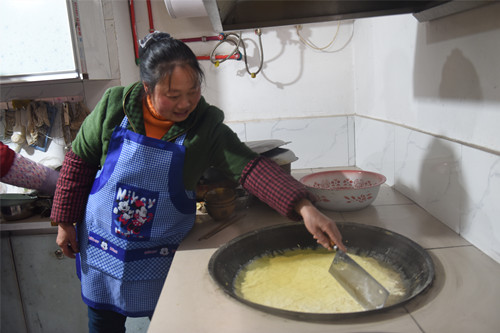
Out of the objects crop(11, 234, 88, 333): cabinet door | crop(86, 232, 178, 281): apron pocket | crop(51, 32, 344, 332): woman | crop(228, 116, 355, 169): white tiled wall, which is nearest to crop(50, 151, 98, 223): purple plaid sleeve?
crop(51, 32, 344, 332): woman

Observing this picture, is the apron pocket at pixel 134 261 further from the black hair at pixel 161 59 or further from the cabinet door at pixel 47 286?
the cabinet door at pixel 47 286

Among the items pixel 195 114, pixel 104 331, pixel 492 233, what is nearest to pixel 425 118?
pixel 492 233

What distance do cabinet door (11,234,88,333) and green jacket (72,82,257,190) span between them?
85cm

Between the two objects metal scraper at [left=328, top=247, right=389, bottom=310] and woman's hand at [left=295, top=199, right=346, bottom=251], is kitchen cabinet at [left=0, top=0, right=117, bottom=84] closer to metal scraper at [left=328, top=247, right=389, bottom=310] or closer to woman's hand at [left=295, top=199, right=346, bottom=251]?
woman's hand at [left=295, top=199, right=346, bottom=251]

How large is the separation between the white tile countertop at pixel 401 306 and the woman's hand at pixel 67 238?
458 millimetres

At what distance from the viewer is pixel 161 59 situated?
98cm

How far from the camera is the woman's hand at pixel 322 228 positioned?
35.8 inches

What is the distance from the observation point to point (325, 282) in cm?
89

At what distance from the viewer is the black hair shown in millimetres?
977

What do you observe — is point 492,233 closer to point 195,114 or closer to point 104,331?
point 195,114

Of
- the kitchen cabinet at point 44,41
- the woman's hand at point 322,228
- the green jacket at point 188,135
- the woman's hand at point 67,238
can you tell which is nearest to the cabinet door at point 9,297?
the woman's hand at point 67,238

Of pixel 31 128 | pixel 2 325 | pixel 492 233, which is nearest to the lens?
pixel 492 233

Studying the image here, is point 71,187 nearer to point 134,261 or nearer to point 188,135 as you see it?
point 134,261

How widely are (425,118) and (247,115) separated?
3.29 feet
